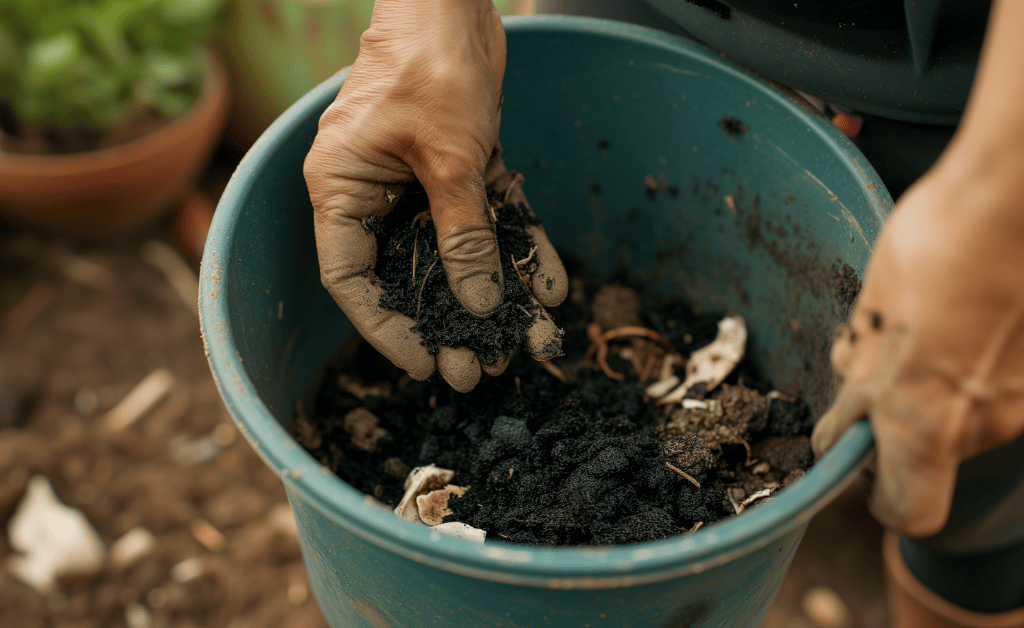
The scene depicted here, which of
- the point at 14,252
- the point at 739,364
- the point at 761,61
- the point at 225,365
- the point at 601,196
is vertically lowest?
the point at 14,252

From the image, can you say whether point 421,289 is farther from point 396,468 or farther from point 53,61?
point 53,61

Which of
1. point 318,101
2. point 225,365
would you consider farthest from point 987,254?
point 318,101

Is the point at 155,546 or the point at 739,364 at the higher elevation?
the point at 739,364

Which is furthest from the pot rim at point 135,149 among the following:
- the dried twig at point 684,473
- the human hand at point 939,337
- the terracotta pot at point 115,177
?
the human hand at point 939,337

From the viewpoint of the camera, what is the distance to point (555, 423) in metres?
1.01

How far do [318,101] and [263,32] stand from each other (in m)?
1.01

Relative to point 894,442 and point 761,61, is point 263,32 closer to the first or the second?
point 761,61

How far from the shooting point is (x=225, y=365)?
2.32 ft

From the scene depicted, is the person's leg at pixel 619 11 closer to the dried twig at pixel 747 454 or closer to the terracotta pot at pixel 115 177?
the dried twig at pixel 747 454

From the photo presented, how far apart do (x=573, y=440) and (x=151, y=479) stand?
1071 millimetres

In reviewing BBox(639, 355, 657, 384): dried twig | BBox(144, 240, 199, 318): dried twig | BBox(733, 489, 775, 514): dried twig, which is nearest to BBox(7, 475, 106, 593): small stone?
BBox(144, 240, 199, 318): dried twig

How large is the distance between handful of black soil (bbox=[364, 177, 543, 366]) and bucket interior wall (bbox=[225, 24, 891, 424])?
0.50 feet

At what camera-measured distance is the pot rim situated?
161 cm

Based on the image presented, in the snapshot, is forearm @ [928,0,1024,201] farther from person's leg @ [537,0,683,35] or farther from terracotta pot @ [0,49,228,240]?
terracotta pot @ [0,49,228,240]
